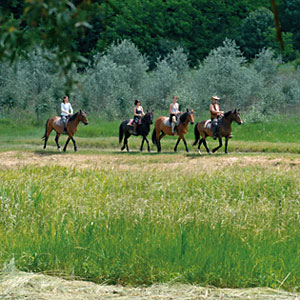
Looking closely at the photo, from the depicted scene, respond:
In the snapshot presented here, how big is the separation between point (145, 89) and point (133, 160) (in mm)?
23980

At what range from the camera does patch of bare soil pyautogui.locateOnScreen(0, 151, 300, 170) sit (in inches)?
819

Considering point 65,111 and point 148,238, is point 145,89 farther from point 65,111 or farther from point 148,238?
point 148,238

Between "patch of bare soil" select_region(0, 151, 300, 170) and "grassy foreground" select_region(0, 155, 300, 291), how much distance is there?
827 cm

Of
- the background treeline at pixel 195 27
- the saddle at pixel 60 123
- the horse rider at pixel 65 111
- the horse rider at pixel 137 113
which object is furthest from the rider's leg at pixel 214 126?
the background treeline at pixel 195 27

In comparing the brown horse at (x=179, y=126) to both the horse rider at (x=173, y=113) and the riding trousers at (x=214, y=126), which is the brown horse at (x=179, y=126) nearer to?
the horse rider at (x=173, y=113)

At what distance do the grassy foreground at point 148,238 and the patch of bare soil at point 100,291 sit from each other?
36cm

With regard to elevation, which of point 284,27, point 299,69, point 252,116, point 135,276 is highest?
point 284,27

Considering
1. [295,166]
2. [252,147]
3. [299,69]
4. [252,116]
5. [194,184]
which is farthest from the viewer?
[299,69]

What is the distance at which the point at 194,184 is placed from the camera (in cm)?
1389

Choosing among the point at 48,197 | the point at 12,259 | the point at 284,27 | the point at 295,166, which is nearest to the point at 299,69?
the point at 284,27

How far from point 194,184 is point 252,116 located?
69.4ft

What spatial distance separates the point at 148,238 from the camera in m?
9.09

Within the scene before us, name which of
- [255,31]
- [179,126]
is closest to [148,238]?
[179,126]

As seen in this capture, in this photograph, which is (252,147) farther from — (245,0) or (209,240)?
(245,0)
